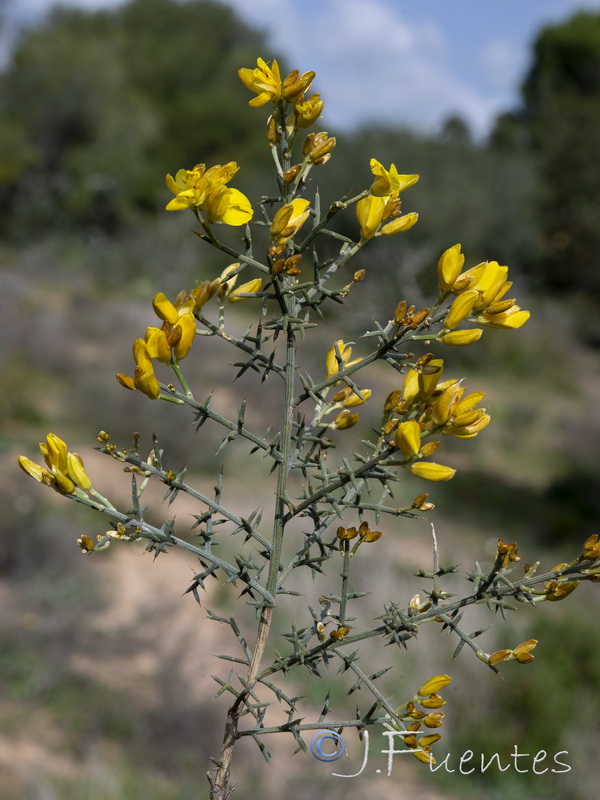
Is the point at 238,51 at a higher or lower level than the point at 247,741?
higher

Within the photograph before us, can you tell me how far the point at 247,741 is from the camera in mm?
4629

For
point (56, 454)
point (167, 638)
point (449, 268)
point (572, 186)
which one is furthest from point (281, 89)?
point (572, 186)

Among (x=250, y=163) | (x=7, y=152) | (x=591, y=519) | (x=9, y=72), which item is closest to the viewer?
(x=591, y=519)

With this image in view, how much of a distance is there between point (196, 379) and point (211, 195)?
10563mm

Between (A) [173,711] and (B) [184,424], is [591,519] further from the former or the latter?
(A) [173,711]

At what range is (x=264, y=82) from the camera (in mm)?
919

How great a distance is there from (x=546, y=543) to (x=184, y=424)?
4.56 metres

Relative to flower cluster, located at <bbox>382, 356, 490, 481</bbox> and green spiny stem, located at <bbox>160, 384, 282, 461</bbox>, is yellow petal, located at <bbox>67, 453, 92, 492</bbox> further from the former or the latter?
flower cluster, located at <bbox>382, 356, 490, 481</bbox>

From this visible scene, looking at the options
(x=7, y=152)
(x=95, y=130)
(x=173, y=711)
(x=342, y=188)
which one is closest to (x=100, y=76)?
(x=95, y=130)

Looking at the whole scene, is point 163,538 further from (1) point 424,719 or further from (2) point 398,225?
(2) point 398,225

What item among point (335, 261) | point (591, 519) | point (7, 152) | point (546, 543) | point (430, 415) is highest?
point (7, 152)

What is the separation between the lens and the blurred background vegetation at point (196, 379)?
4781 mm

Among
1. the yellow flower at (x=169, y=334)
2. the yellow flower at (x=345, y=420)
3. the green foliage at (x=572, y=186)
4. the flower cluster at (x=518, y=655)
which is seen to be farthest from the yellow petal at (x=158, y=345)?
the green foliage at (x=572, y=186)

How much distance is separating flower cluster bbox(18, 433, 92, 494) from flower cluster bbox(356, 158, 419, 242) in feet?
1.41
